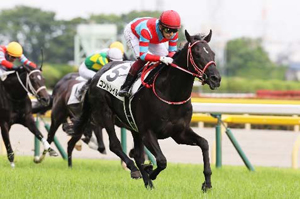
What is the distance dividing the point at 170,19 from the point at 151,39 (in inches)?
13.7

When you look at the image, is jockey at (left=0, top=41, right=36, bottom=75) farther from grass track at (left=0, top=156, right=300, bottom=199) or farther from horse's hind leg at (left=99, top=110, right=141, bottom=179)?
horse's hind leg at (left=99, top=110, right=141, bottom=179)

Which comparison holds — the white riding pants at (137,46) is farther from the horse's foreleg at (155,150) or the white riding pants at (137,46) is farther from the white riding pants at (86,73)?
the white riding pants at (86,73)

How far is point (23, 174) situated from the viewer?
22.6 ft

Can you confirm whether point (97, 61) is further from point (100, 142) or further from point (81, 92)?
point (100, 142)

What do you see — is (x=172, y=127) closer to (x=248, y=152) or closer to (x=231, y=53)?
(x=248, y=152)

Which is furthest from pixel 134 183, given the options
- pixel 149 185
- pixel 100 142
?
pixel 100 142

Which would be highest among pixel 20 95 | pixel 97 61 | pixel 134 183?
pixel 97 61

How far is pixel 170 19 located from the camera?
238 inches

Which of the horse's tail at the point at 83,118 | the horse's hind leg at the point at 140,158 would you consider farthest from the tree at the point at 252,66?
the horse's hind leg at the point at 140,158

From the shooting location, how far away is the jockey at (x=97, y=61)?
8.59m

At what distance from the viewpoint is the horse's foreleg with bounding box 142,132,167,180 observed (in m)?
5.91

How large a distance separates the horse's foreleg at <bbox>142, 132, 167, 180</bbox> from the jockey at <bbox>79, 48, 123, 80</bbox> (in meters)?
2.66

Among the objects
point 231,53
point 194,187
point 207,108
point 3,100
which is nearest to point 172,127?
point 194,187

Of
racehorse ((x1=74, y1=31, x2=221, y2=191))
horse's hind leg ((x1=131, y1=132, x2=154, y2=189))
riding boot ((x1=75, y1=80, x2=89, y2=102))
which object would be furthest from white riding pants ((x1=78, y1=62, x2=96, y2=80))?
racehorse ((x1=74, y1=31, x2=221, y2=191))
